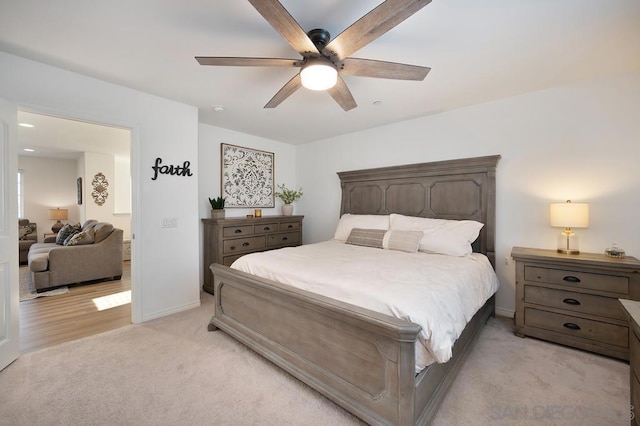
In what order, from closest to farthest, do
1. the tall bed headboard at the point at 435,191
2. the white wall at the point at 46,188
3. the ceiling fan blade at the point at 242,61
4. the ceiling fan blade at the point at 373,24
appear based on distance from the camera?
the ceiling fan blade at the point at 373,24 → the ceiling fan blade at the point at 242,61 → the tall bed headboard at the point at 435,191 → the white wall at the point at 46,188

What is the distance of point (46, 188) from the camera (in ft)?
21.8

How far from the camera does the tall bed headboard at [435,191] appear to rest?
9.99 ft

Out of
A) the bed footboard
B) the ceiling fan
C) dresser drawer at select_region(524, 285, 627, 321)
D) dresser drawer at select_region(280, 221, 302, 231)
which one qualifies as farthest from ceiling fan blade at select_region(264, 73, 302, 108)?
dresser drawer at select_region(524, 285, 627, 321)

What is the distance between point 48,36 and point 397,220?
3539 mm

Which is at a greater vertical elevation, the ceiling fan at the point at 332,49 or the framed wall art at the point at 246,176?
the ceiling fan at the point at 332,49

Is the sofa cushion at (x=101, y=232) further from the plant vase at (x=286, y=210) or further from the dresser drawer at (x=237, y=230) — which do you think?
the plant vase at (x=286, y=210)

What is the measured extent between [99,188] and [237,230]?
4.53 metres

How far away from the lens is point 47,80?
2.26 m

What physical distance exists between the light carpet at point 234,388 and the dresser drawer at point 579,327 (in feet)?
0.49

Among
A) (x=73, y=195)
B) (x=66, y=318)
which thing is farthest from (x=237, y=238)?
(x=73, y=195)

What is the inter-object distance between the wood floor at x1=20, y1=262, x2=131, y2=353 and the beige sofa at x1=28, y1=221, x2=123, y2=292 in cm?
28

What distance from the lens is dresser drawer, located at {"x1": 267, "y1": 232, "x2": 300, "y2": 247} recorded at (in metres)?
4.22

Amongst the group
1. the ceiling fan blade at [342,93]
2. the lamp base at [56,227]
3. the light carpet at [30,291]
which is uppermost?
the ceiling fan blade at [342,93]

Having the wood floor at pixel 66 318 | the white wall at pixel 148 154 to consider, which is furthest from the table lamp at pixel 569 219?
the wood floor at pixel 66 318
